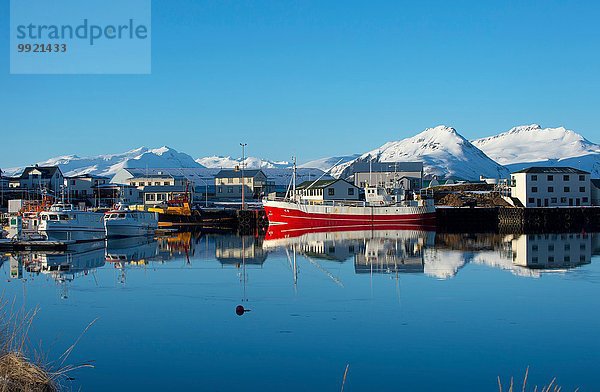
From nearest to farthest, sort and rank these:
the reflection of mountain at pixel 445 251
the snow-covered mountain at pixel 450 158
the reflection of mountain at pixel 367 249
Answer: the reflection of mountain at pixel 445 251, the reflection of mountain at pixel 367 249, the snow-covered mountain at pixel 450 158

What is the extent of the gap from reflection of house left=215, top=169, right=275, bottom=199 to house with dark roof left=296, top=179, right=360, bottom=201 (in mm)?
12332

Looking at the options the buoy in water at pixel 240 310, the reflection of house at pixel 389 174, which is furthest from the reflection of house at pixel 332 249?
the reflection of house at pixel 389 174

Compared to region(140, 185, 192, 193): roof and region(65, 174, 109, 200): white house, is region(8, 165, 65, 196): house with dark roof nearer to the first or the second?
region(65, 174, 109, 200): white house

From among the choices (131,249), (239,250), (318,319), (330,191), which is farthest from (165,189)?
(318,319)

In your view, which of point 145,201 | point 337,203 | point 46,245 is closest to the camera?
point 46,245

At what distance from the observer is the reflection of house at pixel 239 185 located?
74.8 m

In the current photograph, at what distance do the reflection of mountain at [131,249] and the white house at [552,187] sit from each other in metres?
31.3

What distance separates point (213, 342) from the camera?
484 inches

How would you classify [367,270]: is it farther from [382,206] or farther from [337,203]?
[337,203]

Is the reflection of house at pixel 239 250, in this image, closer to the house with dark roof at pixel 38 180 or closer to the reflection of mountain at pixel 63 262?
the reflection of mountain at pixel 63 262

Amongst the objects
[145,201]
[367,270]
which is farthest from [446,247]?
[145,201]

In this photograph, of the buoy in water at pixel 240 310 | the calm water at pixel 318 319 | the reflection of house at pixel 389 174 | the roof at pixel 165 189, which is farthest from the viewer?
the reflection of house at pixel 389 174

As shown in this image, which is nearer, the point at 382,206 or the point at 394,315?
the point at 394,315

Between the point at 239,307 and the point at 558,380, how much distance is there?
7.09 meters
